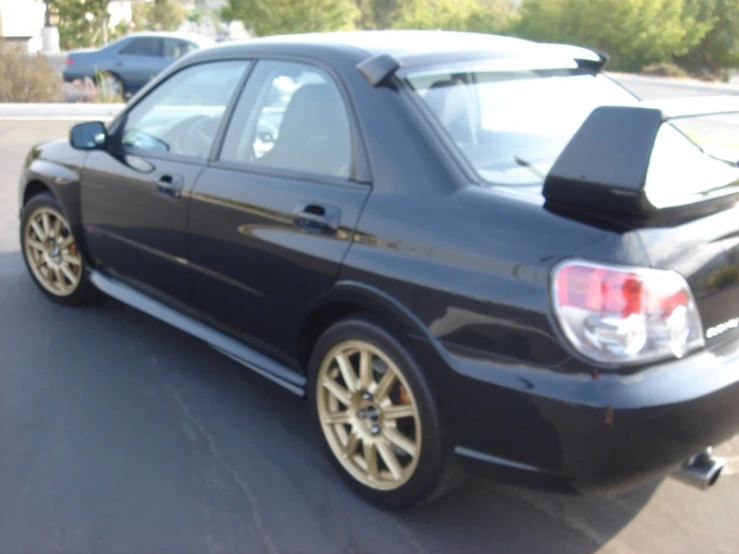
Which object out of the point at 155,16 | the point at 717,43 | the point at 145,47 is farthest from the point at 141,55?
the point at 155,16

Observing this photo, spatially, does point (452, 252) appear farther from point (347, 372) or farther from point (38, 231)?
point (38, 231)

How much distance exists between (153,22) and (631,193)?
44916 millimetres

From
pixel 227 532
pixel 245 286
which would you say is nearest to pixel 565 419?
pixel 227 532

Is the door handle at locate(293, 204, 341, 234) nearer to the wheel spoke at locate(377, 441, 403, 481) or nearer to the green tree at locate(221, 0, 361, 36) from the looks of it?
the wheel spoke at locate(377, 441, 403, 481)

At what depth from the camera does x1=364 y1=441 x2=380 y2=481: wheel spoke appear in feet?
10.9

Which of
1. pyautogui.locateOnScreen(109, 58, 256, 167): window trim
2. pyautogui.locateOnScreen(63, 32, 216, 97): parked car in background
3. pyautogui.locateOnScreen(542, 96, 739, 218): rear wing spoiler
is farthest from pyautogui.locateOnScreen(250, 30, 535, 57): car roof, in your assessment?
pyautogui.locateOnScreen(63, 32, 216, 97): parked car in background

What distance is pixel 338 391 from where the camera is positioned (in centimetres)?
343

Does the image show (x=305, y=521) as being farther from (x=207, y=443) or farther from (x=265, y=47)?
(x=265, y=47)

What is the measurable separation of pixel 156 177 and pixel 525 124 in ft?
6.24

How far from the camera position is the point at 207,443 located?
386 cm

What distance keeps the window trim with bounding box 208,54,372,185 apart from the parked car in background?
46.5ft

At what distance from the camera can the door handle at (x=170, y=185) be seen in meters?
4.18

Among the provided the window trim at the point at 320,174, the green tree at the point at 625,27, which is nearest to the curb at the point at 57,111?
the window trim at the point at 320,174

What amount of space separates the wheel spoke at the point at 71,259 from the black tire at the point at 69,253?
1cm
